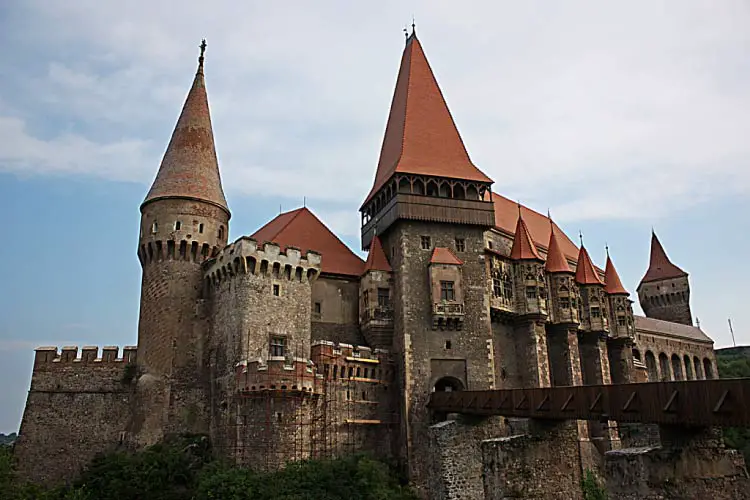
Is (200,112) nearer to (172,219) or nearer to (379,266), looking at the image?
(172,219)

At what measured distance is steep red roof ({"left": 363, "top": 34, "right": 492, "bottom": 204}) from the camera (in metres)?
29.1

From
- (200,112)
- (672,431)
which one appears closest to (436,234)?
(200,112)

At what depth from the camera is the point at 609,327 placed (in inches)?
1398

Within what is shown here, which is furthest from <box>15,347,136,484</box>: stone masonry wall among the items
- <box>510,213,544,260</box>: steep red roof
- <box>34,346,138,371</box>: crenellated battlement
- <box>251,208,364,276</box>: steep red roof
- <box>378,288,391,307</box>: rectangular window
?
<box>510,213,544,260</box>: steep red roof

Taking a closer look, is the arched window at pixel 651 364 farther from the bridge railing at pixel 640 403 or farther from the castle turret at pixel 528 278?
the bridge railing at pixel 640 403

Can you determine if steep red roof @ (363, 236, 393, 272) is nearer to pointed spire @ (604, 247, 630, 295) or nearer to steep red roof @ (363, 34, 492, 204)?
steep red roof @ (363, 34, 492, 204)

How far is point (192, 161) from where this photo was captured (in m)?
27.9

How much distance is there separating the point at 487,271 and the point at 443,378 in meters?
5.89

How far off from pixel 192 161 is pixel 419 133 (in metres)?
10.7

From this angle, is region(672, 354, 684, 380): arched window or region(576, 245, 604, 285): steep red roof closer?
region(576, 245, 604, 285): steep red roof

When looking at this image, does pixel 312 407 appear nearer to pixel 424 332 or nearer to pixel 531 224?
pixel 424 332

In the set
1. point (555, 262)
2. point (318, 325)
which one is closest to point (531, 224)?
point (555, 262)

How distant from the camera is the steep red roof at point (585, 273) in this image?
3456 centimetres

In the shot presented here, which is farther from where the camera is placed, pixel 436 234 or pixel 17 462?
pixel 436 234
